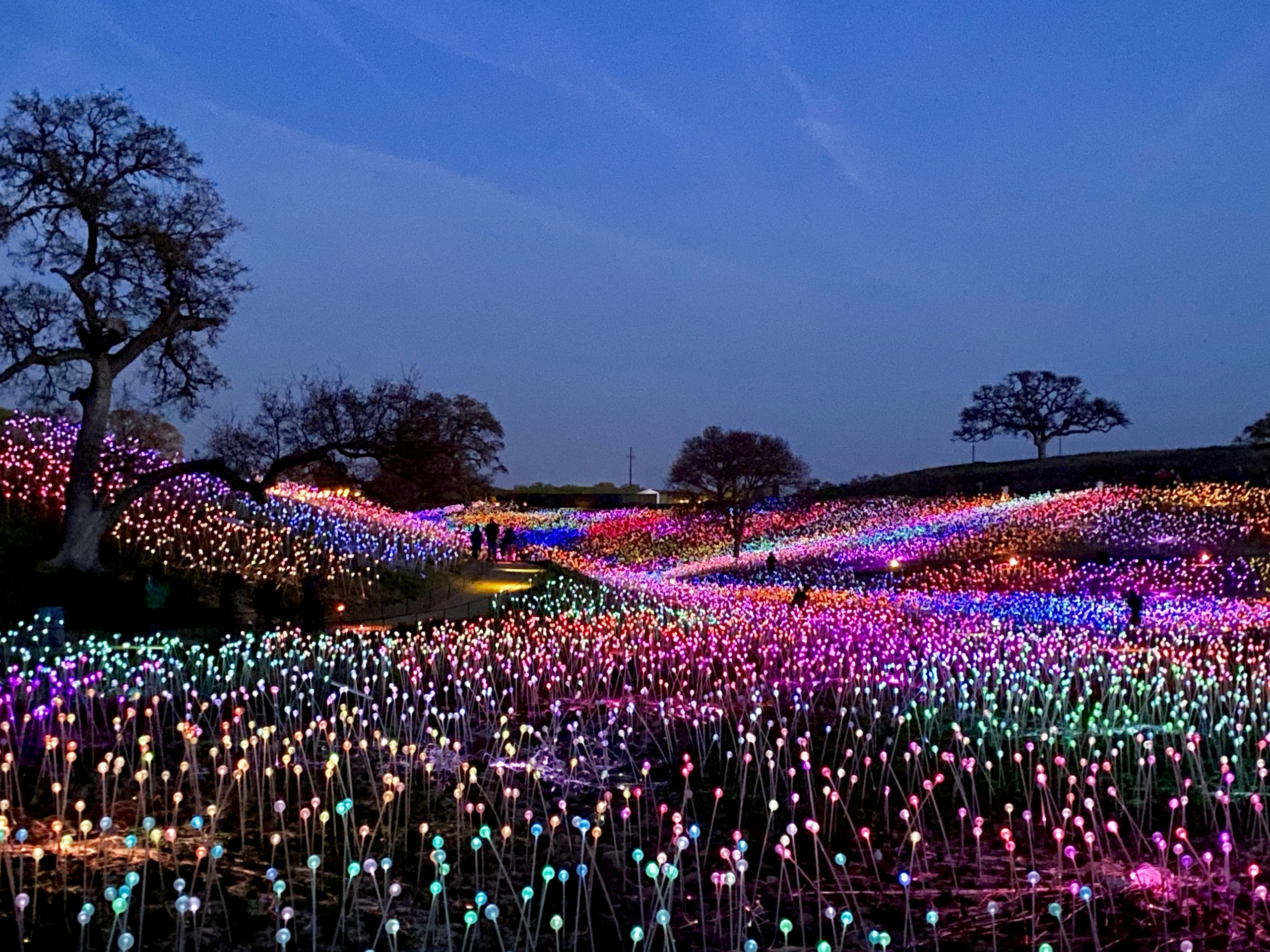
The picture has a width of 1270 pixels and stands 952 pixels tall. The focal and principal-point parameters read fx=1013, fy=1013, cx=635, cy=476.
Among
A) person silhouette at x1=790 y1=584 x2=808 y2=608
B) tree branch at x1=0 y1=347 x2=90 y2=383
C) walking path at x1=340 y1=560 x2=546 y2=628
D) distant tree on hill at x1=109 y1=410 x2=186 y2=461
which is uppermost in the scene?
distant tree on hill at x1=109 y1=410 x2=186 y2=461

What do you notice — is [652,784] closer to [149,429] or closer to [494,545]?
[494,545]

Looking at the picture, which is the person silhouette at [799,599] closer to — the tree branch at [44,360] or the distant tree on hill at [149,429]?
the tree branch at [44,360]

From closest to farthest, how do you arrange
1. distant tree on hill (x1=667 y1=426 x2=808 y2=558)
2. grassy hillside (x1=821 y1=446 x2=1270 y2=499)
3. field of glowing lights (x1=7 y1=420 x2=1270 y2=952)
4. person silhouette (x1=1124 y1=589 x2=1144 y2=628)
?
1. field of glowing lights (x1=7 y1=420 x2=1270 y2=952)
2. person silhouette (x1=1124 y1=589 x2=1144 y2=628)
3. distant tree on hill (x1=667 y1=426 x2=808 y2=558)
4. grassy hillside (x1=821 y1=446 x2=1270 y2=499)

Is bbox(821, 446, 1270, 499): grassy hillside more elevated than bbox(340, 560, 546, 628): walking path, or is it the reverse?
bbox(821, 446, 1270, 499): grassy hillside

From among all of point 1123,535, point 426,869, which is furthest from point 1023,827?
point 1123,535

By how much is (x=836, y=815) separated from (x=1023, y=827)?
131cm

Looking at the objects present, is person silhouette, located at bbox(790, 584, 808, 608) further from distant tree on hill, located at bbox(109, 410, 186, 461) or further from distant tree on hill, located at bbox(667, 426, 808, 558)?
distant tree on hill, located at bbox(109, 410, 186, 461)

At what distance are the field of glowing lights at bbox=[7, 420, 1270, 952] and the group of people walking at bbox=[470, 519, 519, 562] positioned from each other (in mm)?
11427

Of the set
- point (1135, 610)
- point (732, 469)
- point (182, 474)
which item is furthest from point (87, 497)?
point (732, 469)

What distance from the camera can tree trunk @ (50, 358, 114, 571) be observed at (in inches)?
694

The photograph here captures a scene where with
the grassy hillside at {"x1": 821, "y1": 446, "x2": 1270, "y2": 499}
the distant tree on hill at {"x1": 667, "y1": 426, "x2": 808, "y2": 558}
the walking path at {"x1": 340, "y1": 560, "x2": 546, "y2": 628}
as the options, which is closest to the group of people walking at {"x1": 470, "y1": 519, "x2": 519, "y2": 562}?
the walking path at {"x1": 340, "y1": 560, "x2": 546, "y2": 628}

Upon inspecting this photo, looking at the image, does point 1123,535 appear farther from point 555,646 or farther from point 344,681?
point 344,681

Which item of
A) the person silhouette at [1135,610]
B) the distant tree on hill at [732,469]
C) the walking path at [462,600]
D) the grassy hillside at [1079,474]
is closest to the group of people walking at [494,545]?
the walking path at [462,600]

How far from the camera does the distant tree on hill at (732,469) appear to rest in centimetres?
4378
